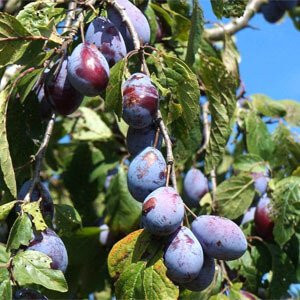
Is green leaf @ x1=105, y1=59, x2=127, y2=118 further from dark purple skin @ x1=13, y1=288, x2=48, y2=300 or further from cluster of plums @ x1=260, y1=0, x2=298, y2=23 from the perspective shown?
cluster of plums @ x1=260, y1=0, x2=298, y2=23

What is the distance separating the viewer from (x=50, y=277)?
2.95 feet

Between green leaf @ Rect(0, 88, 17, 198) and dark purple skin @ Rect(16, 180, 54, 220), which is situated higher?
green leaf @ Rect(0, 88, 17, 198)

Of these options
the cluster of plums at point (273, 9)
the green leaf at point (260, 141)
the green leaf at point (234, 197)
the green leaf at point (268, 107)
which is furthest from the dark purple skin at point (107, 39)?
the cluster of plums at point (273, 9)

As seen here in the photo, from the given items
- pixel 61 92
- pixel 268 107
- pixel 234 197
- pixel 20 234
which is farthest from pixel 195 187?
pixel 20 234

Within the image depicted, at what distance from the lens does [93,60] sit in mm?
965

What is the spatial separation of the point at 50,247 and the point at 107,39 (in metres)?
0.30

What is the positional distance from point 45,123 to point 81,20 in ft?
0.77

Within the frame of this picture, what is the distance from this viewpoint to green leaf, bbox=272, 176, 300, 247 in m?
1.47

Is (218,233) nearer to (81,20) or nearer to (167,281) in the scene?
(167,281)

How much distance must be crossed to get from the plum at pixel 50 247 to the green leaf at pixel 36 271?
25mm

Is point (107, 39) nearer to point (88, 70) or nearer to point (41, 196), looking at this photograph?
point (88, 70)

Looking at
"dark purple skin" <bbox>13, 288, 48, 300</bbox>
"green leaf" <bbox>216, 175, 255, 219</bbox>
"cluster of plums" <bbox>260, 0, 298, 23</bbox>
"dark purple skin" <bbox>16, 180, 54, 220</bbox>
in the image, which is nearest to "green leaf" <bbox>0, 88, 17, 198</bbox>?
"dark purple skin" <bbox>16, 180, 54, 220</bbox>

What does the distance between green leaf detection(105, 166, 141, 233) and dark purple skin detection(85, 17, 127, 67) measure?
0.63m

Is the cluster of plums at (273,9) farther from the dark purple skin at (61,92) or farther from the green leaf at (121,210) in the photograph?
the dark purple skin at (61,92)
